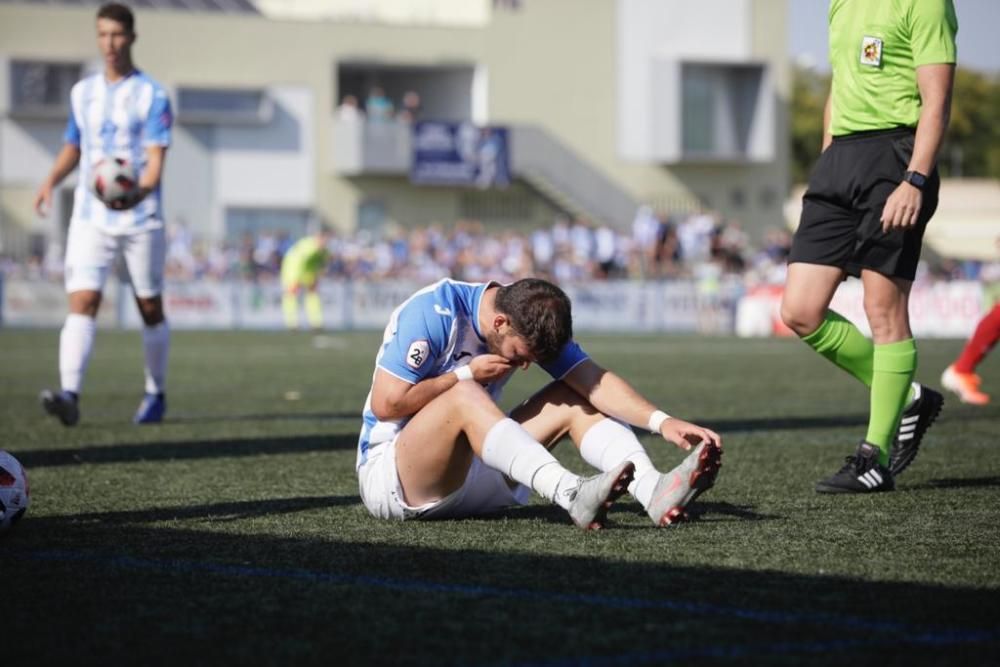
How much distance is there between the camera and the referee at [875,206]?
5.92 m

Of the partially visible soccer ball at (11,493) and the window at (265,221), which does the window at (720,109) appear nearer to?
the window at (265,221)

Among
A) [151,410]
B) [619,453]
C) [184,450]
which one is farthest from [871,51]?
[151,410]

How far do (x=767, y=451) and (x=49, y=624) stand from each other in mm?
→ 4669

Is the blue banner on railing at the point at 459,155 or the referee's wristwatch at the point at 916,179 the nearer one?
the referee's wristwatch at the point at 916,179

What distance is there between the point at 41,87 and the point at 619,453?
120 ft

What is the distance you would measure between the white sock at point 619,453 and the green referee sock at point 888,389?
52.3 inches

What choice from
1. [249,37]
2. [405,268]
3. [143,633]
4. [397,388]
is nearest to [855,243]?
[397,388]

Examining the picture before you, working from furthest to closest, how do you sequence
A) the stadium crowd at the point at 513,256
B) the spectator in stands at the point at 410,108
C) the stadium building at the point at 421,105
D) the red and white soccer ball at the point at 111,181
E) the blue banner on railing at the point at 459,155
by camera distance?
the spectator in stands at the point at 410,108 → the blue banner on railing at the point at 459,155 → the stadium building at the point at 421,105 → the stadium crowd at the point at 513,256 → the red and white soccer ball at the point at 111,181

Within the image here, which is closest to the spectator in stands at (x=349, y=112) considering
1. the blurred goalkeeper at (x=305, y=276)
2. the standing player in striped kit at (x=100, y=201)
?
the blurred goalkeeper at (x=305, y=276)

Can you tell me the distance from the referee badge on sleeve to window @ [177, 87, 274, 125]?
35266mm

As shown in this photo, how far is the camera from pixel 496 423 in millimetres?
4895

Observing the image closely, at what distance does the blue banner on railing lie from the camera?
4084 centimetres

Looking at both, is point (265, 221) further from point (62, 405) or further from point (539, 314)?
point (539, 314)

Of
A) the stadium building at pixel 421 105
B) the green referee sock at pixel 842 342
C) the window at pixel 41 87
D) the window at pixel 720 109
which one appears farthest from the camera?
the window at pixel 720 109
